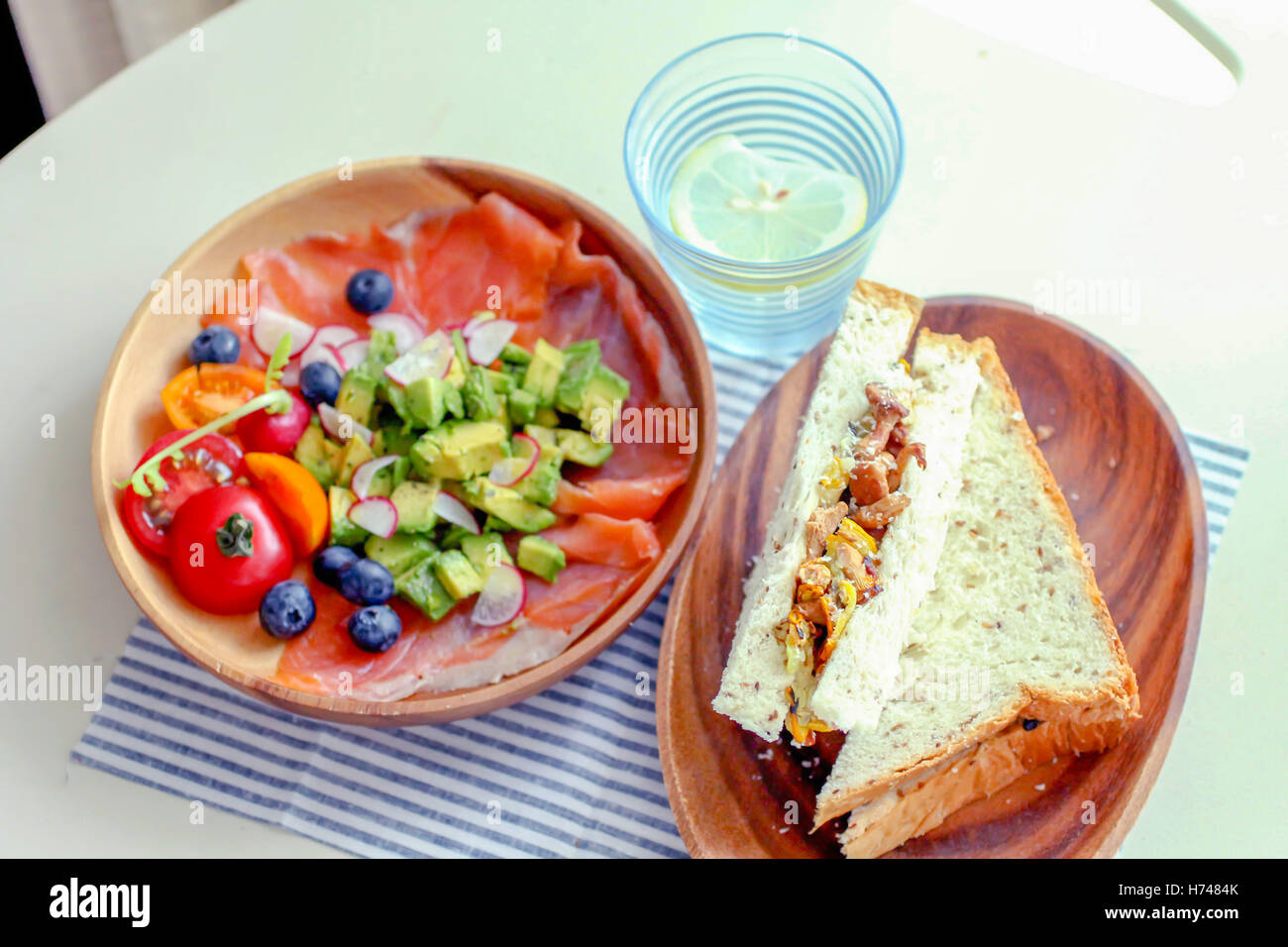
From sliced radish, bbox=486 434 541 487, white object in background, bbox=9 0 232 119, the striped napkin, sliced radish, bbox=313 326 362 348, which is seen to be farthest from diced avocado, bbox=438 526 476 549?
white object in background, bbox=9 0 232 119

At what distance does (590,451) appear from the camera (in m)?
2.04

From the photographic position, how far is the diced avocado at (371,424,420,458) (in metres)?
2.03

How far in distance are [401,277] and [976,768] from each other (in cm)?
144

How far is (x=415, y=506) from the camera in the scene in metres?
1.96

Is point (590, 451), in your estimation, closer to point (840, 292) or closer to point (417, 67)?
point (840, 292)

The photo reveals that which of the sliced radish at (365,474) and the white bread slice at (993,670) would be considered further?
the sliced radish at (365,474)

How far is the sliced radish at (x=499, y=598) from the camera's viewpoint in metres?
1.91

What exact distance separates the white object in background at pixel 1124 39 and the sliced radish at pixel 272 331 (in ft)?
5.22

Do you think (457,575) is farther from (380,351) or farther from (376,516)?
(380,351)

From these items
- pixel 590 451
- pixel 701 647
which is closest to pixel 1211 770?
pixel 701 647

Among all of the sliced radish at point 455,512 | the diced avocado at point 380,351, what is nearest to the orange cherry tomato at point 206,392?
the diced avocado at point 380,351

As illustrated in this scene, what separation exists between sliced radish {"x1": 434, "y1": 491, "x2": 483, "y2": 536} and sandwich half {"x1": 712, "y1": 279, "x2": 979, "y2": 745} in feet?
1.71

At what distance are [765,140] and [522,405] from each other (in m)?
0.80

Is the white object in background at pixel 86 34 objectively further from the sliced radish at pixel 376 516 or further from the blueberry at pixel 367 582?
the blueberry at pixel 367 582
